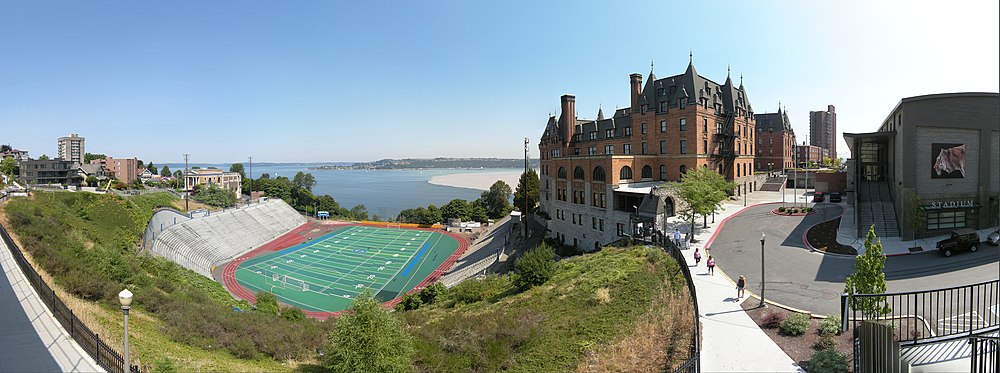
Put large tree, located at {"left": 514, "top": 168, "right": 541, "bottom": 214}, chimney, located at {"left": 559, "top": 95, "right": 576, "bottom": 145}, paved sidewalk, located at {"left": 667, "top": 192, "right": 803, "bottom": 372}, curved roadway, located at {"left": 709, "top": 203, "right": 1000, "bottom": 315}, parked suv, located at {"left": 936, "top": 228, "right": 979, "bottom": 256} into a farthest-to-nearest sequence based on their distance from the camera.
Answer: large tree, located at {"left": 514, "top": 168, "right": 541, "bottom": 214} → chimney, located at {"left": 559, "top": 95, "right": 576, "bottom": 145} → parked suv, located at {"left": 936, "top": 228, "right": 979, "bottom": 256} → curved roadway, located at {"left": 709, "top": 203, "right": 1000, "bottom": 315} → paved sidewalk, located at {"left": 667, "top": 192, "right": 803, "bottom": 372}

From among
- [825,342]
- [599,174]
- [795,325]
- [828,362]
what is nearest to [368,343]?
[828,362]

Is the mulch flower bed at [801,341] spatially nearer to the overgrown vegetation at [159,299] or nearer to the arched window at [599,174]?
the overgrown vegetation at [159,299]

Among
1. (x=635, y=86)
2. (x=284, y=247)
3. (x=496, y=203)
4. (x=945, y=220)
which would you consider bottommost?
(x=284, y=247)

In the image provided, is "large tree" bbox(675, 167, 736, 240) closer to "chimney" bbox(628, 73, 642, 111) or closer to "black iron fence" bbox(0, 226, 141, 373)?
"chimney" bbox(628, 73, 642, 111)

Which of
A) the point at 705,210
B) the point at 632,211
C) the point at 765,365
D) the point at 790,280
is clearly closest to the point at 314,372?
the point at 765,365

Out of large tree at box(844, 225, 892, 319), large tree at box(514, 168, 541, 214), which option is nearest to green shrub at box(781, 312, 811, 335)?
large tree at box(844, 225, 892, 319)

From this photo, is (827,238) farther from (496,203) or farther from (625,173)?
(496,203)
